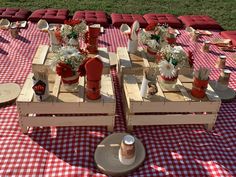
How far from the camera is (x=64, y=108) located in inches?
174

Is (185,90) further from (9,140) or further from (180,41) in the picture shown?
(180,41)

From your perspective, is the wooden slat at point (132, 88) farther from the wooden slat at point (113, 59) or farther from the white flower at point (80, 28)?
the wooden slat at point (113, 59)

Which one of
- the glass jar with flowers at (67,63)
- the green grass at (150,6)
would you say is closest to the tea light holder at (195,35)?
the green grass at (150,6)

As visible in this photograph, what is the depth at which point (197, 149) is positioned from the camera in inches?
182

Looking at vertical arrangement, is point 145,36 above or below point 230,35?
above

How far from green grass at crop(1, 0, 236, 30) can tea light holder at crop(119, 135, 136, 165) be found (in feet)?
26.7

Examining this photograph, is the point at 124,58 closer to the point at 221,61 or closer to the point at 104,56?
the point at 104,56

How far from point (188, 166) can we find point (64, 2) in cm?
946

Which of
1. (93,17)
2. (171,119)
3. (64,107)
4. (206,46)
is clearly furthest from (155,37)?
(93,17)

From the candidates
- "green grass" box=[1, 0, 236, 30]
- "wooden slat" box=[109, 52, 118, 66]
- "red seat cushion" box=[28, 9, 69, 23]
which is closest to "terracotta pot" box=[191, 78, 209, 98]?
"wooden slat" box=[109, 52, 118, 66]

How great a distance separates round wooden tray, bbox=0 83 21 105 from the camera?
17.5ft

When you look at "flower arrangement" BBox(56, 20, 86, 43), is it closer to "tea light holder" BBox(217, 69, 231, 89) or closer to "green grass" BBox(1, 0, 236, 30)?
"tea light holder" BBox(217, 69, 231, 89)

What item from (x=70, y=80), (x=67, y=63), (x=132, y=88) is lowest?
(x=132, y=88)

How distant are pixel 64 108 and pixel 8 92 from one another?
172cm
